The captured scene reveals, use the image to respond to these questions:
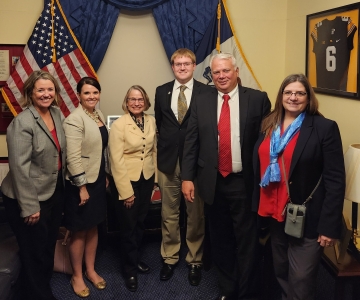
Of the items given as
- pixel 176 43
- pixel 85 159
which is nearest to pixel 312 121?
pixel 85 159

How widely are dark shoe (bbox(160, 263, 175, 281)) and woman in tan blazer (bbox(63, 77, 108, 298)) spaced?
527 mm

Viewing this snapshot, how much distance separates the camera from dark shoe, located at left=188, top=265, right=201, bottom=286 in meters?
2.62

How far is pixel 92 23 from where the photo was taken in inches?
122

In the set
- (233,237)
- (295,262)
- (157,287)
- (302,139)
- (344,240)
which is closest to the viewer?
(302,139)

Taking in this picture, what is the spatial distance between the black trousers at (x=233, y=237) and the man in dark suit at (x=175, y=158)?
26 cm

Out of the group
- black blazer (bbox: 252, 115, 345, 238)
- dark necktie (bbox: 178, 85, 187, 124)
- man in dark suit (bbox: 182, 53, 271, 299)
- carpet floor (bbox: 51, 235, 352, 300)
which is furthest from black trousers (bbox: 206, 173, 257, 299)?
dark necktie (bbox: 178, 85, 187, 124)

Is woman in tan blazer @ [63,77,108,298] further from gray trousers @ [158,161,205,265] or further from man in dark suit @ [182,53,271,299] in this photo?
man in dark suit @ [182,53,271,299]

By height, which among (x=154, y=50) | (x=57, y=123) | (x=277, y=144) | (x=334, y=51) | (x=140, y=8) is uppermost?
(x=140, y=8)

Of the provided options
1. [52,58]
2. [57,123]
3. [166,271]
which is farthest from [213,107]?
[52,58]

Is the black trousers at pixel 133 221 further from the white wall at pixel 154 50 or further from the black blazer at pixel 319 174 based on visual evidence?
the white wall at pixel 154 50

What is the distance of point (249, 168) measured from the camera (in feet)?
6.89

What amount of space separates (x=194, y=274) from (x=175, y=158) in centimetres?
85

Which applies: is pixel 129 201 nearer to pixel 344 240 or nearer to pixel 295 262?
pixel 295 262

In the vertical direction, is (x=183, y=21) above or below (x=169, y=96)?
above
